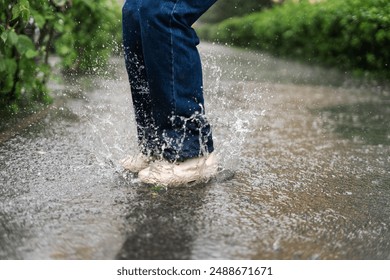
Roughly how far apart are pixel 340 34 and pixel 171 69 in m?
5.38

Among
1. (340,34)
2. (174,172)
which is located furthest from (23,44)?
(340,34)

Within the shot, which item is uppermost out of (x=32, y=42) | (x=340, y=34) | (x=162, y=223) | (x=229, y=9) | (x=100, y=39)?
(x=32, y=42)

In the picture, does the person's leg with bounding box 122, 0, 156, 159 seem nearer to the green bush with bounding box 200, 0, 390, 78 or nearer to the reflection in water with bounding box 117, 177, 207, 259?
the reflection in water with bounding box 117, 177, 207, 259

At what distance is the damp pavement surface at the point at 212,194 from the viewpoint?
5.13 feet

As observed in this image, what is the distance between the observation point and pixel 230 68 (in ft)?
26.9

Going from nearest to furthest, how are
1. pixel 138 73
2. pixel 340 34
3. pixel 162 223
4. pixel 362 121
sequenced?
pixel 162 223 < pixel 138 73 < pixel 362 121 < pixel 340 34

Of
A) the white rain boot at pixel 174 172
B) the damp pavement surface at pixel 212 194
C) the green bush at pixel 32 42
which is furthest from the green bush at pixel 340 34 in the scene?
the white rain boot at pixel 174 172

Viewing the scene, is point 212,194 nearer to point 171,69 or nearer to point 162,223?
point 162,223

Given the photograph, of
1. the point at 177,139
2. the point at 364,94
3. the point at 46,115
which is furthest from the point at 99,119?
the point at 364,94

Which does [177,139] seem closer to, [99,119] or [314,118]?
[99,119]

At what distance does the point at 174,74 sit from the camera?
2016 millimetres

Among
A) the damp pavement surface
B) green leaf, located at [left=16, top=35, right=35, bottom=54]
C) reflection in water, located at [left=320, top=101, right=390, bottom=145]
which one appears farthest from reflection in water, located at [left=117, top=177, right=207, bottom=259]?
reflection in water, located at [left=320, top=101, right=390, bottom=145]

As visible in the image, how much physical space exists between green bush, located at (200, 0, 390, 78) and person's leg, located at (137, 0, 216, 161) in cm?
411

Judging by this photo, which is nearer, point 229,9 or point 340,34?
point 340,34
